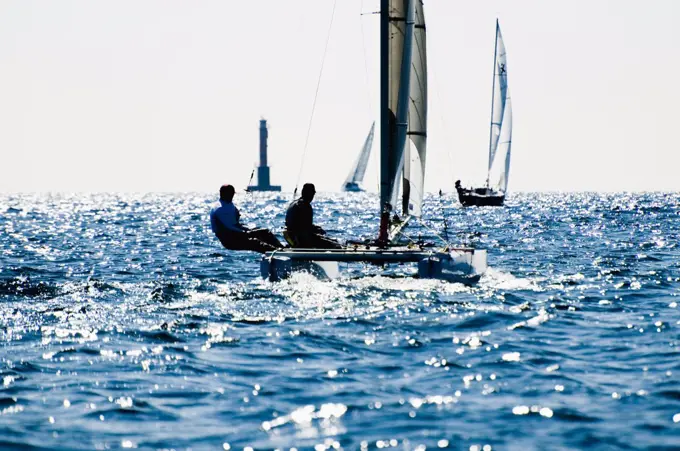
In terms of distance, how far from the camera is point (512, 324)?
12797 millimetres

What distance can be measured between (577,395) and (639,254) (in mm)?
19236

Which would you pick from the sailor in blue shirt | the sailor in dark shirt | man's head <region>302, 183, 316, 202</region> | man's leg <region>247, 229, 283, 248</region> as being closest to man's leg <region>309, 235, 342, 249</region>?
the sailor in dark shirt

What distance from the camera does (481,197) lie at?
243ft

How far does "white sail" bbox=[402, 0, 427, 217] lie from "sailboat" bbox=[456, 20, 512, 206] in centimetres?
4114

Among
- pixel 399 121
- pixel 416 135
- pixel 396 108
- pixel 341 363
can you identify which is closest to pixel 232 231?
pixel 399 121

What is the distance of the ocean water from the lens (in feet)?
24.8

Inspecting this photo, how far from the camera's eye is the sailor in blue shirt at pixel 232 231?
17359 mm

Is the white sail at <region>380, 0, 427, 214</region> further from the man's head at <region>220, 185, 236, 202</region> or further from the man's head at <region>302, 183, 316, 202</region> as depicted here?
the man's head at <region>220, 185, 236, 202</region>

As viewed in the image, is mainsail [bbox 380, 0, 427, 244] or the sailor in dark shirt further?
mainsail [bbox 380, 0, 427, 244]

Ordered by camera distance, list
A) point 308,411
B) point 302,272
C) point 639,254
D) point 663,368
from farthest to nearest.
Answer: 1. point 639,254
2. point 302,272
3. point 663,368
4. point 308,411

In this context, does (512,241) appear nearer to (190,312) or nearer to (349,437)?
(190,312)

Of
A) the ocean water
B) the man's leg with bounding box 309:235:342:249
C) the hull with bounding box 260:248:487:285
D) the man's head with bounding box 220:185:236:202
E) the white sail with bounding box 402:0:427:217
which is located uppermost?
the white sail with bounding box 402:0:427:217

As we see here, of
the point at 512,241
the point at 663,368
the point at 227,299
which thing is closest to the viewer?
the point at 663,368

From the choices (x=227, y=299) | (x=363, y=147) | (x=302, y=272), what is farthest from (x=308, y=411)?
(x=363, y=147)
